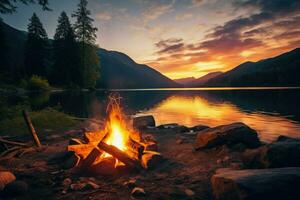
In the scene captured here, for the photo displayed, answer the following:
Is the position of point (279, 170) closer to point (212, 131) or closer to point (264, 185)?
point (264, 185)

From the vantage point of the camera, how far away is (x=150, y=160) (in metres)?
6.99

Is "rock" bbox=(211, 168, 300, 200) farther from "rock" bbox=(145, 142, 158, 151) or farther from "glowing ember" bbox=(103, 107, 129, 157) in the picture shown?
"glowing ember" bbox=(103, 107, 129, 157)

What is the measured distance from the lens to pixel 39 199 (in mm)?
5078

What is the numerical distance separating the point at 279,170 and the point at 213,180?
4.51 feet

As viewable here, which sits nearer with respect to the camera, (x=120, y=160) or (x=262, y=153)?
(x=262, y=153)

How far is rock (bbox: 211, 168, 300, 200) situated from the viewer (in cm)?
386

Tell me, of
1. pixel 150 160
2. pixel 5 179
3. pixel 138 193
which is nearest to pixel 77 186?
pixel 138 193

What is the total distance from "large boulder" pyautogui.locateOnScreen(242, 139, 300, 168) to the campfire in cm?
318

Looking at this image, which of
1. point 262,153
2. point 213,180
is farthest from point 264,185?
point 262,153

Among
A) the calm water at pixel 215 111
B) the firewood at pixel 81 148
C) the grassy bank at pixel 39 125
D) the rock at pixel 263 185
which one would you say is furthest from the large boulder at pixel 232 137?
the grassy bank at pixel 39 125

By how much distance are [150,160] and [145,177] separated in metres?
0.82

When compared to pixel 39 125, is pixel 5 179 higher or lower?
higher

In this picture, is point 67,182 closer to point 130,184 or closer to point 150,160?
point 130,184

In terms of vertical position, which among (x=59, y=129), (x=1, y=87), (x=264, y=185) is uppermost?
(x=1, y=87)
